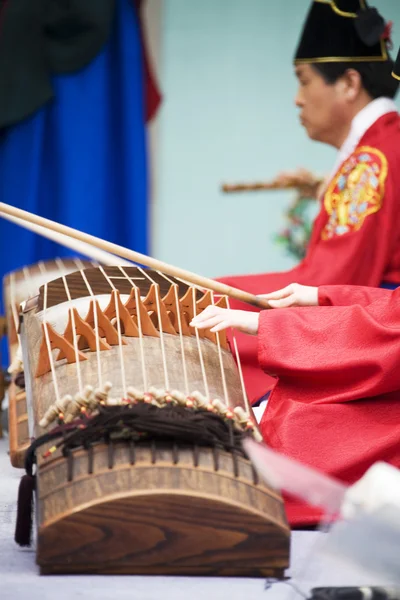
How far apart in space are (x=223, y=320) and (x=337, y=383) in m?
0.31

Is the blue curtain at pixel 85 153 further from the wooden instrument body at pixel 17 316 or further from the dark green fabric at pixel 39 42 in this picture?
the wooden instrument body at pixel 17 316

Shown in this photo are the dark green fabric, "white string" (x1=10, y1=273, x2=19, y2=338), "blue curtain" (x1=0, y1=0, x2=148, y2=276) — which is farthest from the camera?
"blue curtain" (x1=0, y1=0, x2=148, y2=276)

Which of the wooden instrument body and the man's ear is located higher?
the man's ear

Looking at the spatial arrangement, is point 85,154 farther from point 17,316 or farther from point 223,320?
point 223,320

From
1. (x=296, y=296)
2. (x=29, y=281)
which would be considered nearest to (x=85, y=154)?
(x=29, y=281)

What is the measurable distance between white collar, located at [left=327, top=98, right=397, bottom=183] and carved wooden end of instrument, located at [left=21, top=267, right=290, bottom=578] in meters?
1.49

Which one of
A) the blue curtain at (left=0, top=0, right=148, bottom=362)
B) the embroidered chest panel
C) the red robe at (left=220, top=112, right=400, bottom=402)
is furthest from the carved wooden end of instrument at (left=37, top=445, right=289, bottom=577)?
the blue curtain at (left=0, top=0, right=148, bottom=362)

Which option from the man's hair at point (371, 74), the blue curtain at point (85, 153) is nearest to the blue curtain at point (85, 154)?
the blue curtain at point (85, 153)

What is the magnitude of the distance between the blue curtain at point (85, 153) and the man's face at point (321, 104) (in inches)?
65.0

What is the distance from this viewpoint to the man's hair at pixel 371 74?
323 cm

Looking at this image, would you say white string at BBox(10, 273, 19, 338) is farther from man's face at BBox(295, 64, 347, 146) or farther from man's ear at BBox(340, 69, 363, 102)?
man's ear at BBox(340, 69, 363, 102)

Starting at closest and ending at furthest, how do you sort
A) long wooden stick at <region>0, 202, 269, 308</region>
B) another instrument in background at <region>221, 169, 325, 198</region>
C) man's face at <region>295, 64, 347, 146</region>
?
long wooden stick at <region>0, 202, 269, 308</region>
man's face at <region>295, 64, 347, 146</region>
another instrument in background at <region>221, 169, 325, 198</region>

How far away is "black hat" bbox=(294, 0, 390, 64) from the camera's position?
3174mm

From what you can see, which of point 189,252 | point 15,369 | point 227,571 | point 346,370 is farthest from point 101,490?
point 189,252
